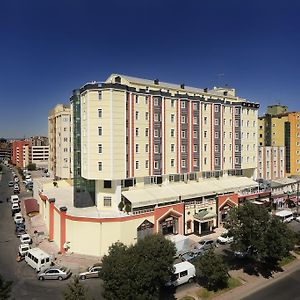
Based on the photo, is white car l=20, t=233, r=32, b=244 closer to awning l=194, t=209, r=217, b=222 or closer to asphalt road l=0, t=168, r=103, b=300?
asphalt road l=0, t=168, r=103, b=300

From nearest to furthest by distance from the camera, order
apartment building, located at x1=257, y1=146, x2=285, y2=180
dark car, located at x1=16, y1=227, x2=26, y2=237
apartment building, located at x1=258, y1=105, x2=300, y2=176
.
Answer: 1. dark car, located at x1=16, y1=227, x2=26, y2=237
2. apartment building, located at x1=257, y1=146, x2=285, y2=180
3. apartment building, located at x1=258, y1=105, x2=300, y2=176

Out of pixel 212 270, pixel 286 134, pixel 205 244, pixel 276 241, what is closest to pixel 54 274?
pixel 212 270

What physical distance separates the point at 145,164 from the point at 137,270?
87.2 ft

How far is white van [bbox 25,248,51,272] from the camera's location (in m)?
36.5

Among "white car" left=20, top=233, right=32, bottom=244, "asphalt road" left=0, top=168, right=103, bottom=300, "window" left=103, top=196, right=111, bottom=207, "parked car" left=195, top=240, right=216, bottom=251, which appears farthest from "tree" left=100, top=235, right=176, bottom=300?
"white car" left=20, top=233, right=32, bottom=244

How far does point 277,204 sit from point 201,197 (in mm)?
25133

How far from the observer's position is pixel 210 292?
3162 cm

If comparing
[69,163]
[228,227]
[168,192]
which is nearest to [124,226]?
[168,192]

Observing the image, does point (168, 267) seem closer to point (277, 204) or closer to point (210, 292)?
point (210, 292)

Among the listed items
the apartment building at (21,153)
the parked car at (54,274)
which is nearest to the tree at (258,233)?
the parked car at (54,274)

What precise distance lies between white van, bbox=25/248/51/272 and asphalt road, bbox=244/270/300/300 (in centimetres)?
2431

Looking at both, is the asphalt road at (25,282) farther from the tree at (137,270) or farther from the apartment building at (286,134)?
the apartment building at (286,134)

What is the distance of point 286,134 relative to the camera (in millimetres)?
83000

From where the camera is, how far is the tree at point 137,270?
79.7 ft
